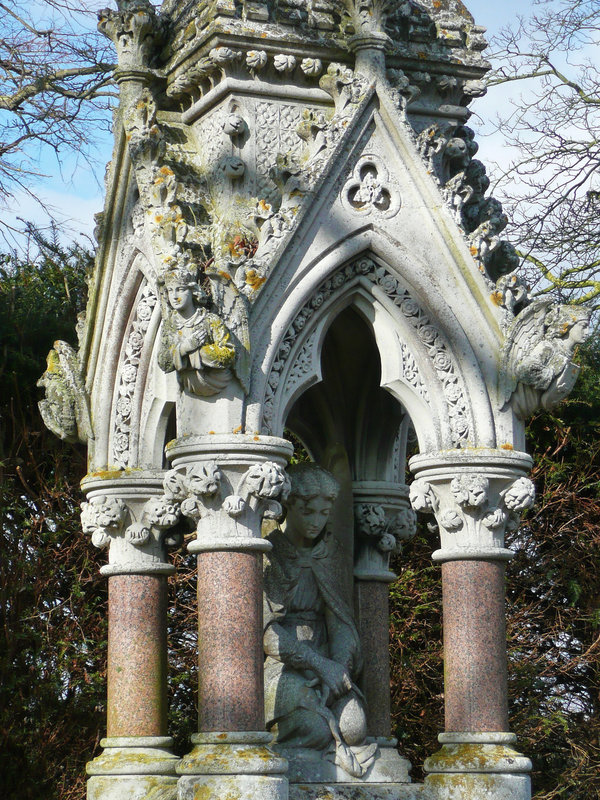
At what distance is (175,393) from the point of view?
7.66 metres

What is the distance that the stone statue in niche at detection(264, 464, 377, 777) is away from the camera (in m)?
7.52

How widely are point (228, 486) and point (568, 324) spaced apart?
1.74 metres

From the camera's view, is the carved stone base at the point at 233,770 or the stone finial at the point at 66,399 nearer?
the carved stone base at the point at 233,770

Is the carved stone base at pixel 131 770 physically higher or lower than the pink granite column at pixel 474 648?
lower

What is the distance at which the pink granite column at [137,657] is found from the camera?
25.8 feet

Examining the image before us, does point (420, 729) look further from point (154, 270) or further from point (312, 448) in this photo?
point (154, 270)

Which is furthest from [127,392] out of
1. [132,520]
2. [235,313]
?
[235,313]

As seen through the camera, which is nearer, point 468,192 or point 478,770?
point 478,770

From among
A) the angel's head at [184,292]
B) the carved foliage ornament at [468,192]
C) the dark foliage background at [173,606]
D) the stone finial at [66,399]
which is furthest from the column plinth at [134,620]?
the dark foliage background at [173,606]

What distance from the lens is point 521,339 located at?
733 cm

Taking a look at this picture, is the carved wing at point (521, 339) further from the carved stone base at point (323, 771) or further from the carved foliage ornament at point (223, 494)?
the carved stone base at point (323, 771)

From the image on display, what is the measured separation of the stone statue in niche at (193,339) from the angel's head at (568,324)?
4.97ft

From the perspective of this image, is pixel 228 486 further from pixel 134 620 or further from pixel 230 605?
pixel 134 620

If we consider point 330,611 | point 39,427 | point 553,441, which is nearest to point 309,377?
point 330,611
